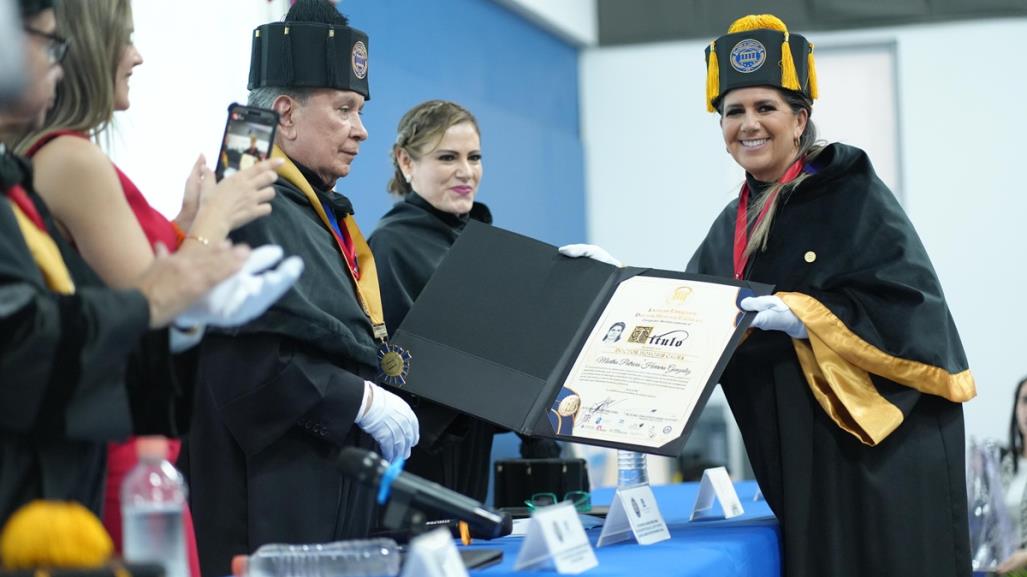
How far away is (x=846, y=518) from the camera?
3311 mm

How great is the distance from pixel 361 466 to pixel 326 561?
0.55 ft

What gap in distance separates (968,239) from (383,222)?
525 cm

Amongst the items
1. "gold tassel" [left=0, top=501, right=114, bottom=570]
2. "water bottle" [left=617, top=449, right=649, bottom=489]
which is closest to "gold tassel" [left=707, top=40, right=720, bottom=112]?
"water bottle" [left=617, top=449, right=649, bottom=489]

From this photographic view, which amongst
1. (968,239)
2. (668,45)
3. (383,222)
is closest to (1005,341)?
(968,239)

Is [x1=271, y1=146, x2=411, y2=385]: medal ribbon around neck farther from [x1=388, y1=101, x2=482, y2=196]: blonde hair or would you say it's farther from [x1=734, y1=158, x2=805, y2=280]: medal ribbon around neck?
[x1=388, y1=101, x2=482, y2=196]: blonde hair

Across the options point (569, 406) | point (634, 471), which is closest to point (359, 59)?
point (569, 406)

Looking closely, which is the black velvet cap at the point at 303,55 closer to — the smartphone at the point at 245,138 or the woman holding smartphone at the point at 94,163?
the smartphone at the point at 245,138

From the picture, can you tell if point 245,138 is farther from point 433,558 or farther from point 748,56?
point 748,56

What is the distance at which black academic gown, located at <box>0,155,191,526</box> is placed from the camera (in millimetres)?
1669

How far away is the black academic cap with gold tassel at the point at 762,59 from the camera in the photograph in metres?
3.57

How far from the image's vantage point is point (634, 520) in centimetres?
274

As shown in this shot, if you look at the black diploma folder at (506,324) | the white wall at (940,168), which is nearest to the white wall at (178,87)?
the black diploma folder at (506,324)

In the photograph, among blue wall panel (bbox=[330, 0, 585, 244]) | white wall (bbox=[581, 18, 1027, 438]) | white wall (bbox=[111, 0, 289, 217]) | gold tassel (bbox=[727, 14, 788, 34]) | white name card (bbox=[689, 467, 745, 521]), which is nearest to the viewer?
white name card (bbox=[689, 467, 745, 521])

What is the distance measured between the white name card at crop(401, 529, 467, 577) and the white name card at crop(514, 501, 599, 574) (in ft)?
1.10
